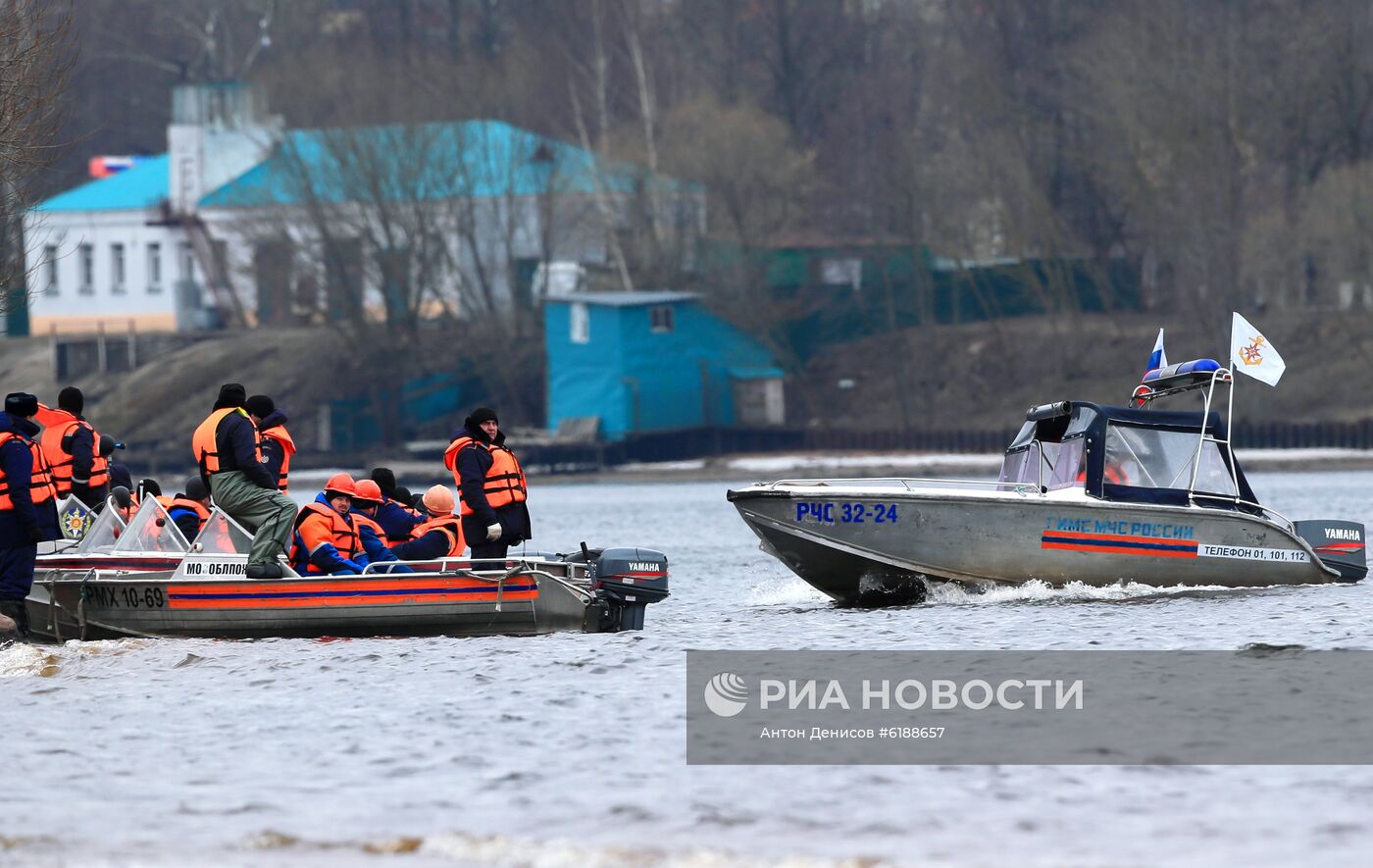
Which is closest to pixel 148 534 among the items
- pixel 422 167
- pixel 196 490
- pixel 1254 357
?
pixel 196 490

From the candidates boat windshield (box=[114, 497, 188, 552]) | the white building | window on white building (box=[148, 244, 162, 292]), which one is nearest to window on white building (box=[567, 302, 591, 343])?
the white building

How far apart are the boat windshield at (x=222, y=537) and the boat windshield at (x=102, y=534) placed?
4.87 feet

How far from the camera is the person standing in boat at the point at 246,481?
49.4 feet

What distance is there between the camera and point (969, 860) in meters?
8.36

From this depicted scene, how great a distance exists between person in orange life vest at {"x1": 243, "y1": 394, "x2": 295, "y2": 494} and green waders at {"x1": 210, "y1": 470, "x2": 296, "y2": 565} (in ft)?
0.73

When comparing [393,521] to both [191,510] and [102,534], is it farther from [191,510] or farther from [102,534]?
[102,534]

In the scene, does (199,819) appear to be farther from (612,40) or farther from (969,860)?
(612,40)

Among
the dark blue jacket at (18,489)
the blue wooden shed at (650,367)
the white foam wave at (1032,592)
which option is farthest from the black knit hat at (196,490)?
the blue wooden shed at (650,367)

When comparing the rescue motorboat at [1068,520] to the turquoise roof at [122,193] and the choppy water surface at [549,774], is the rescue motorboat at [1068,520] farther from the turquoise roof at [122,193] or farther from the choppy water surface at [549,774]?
the turquoise roof at [122,193]

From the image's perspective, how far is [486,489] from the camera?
15750 mm

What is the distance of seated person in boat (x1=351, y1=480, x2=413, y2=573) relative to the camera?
51.4 feet

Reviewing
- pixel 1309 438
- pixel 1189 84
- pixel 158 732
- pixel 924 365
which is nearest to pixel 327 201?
pixel 924 365

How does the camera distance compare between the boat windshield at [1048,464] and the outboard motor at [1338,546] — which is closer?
the boat windshield at [1048,464]

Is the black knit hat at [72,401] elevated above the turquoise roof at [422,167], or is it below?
below
